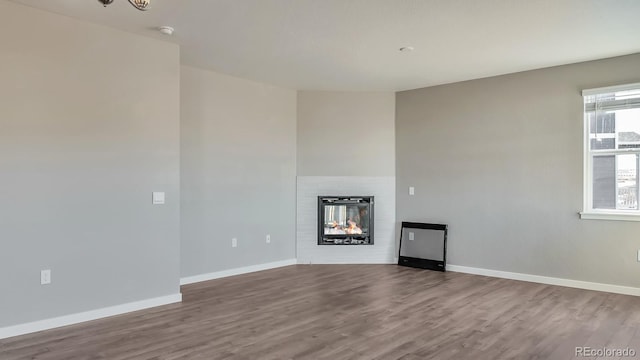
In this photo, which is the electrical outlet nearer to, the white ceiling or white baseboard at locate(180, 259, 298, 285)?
white baseboard at locate(180, 259, 298, 285)

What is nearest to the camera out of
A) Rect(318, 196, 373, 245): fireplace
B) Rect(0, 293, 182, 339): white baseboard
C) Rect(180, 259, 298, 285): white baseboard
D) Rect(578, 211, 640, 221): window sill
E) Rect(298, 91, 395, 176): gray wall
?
Rect(0, 293, 182, 339): white baseboard

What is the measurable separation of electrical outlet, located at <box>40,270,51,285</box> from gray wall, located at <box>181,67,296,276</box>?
1.72 m

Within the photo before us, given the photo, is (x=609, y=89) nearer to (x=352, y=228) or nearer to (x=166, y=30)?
(x=352, y=228)

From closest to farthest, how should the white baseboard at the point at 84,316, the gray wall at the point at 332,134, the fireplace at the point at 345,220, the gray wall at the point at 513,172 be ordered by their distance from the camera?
the white baseboard at the point at 84,316, the gray wall at the point at 513,172, the fireplace at the point at 345,220, the gray wall at the point at 332,134

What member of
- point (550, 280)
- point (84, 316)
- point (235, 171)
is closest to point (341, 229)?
point (235, 171)

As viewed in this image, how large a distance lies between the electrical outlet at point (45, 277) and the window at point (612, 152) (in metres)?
5.45

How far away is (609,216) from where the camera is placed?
4738mm

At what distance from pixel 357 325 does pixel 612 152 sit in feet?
11.7

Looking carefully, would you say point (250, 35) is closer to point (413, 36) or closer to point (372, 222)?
point (413, 36)

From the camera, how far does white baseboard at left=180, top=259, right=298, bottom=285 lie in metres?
5.20

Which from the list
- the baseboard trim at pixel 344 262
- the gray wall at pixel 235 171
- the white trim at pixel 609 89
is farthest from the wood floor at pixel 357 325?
the white trim at pixel 609 89

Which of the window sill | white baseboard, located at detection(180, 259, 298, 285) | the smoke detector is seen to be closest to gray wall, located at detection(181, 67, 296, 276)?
white baseboard, located at detection(180, 259, 298, 285)

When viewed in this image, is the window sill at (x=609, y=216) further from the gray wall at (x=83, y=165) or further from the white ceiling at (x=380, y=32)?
the gray wall at (x=83, y=165)

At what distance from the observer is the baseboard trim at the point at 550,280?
4.67m
